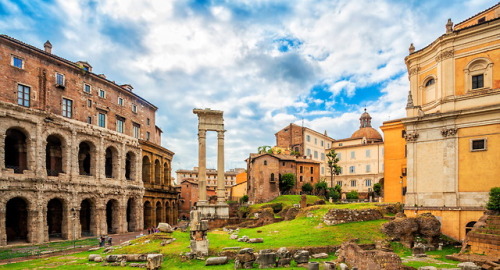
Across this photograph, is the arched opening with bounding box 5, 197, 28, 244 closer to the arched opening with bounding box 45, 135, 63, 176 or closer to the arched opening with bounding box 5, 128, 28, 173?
the arched opening with bounding box 5, 128, 28, 173

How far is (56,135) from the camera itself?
33219 mm

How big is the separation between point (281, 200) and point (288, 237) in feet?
106

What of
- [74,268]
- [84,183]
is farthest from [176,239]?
[84,183]

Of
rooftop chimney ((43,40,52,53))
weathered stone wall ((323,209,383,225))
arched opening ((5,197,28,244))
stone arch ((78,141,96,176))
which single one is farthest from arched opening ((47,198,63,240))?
weathered stone wall ((323,209,383,225))

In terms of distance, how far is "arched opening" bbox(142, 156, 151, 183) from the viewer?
47.5 metres

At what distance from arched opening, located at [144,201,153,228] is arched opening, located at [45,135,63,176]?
13.5 m

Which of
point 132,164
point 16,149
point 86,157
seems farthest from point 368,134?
point 16,149

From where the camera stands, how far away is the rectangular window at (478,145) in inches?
961

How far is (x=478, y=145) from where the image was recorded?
2467 cm

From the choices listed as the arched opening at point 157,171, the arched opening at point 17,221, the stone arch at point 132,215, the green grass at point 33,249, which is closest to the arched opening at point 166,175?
the arched opening at point 157,171

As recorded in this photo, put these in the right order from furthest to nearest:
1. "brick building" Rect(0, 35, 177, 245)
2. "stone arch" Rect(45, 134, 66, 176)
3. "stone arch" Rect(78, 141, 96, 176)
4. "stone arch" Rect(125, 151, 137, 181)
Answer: "stone arch" Rect(125, 151, 137, 181) < "stone arch" Rect(78, 141, 96, 176) < "stone arch" Rect(45, 134, 66, 176) < "brick building" Rect(0, 35, 177, 245)

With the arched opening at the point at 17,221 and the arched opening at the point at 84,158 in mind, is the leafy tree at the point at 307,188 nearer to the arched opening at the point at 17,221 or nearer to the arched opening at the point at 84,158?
the arched opening at the point at 84,158

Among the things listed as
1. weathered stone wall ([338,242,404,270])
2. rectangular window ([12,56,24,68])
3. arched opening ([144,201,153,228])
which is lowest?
arched opening ([144,201,153,228])

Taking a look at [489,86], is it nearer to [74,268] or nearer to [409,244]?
[409,244]
